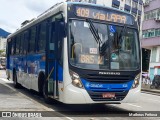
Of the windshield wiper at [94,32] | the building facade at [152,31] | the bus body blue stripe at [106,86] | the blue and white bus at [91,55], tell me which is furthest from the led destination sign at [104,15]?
the building facade at [152,31]

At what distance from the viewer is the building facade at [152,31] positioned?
166 feet

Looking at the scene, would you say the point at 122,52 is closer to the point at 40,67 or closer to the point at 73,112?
the point at 73,112

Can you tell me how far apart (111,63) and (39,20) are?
4405 mm

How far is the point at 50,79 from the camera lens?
12711 millimetres

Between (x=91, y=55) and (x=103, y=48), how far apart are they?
1.65 feet

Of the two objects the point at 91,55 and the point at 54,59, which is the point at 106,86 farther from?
the point at 54,59

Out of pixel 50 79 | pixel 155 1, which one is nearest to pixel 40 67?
pixel 50 79

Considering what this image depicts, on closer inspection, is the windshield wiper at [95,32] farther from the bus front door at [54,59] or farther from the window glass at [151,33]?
the window glass at [151,33]

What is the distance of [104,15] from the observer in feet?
40.0

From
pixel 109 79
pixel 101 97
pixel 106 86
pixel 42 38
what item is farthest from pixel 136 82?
pixel 42 38

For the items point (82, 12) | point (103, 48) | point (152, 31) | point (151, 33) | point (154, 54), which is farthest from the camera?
point (154, 54)

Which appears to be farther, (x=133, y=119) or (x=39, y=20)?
(x=39, y=20)

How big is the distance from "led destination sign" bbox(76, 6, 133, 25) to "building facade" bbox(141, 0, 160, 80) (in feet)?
124

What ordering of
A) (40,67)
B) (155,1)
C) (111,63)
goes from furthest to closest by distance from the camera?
(155,1) → (40,67) → (111,63)
